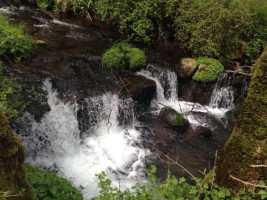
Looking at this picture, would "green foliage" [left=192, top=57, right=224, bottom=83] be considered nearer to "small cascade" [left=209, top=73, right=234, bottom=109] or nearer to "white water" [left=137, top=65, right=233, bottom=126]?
"small cascade" [left=209, top=73, right=234, bottom=109]

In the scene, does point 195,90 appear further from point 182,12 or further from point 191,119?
point 182,12

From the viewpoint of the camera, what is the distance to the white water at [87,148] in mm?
6250

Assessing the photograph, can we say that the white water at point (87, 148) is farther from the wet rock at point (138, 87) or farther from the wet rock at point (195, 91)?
the wet rock at point (195, 91)

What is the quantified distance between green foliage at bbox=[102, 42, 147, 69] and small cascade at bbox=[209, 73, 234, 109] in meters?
3.61

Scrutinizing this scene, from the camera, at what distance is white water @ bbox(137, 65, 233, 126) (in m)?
9.35

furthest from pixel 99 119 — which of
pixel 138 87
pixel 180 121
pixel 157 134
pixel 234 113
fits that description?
pixel 234 113

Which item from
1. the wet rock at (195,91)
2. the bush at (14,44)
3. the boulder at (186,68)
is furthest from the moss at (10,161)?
the wet rock at (195,91)

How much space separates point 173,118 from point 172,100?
176 cm

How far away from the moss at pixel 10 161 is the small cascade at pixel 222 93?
30.1 feet

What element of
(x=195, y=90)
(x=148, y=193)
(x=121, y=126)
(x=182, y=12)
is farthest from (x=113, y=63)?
(x=148, y=193)

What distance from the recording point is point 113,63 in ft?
28.8

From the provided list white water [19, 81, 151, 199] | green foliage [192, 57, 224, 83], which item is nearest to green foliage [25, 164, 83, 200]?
white water [19, 81, 151, 199]

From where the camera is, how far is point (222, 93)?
10.2 meters

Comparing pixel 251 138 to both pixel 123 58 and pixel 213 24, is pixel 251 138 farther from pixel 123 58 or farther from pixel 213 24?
pixel 213 24
